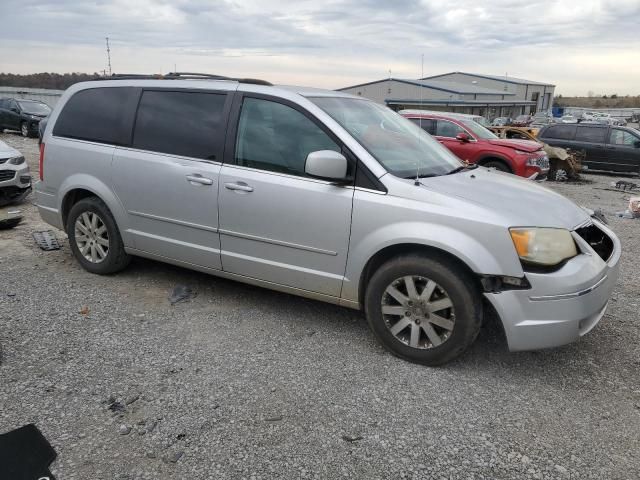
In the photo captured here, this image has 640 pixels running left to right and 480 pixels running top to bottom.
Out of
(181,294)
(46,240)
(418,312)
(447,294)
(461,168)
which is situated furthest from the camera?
(46,240)

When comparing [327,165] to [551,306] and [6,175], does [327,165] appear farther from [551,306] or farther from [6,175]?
[6,175]

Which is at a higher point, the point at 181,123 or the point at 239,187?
the point at 181,123

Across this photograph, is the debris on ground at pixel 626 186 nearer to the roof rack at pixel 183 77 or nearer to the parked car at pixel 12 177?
the roof rack at pixel 183 77

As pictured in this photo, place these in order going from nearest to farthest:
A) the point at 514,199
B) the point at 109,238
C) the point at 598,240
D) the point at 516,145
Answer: the point at 514,199
the point at 598,240
the point at 109,238
the point at 516,145

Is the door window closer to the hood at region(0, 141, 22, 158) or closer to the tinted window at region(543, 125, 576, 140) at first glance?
the tinted window at region(543, 125, 576, 140)

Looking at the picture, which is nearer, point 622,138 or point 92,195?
point 92,195

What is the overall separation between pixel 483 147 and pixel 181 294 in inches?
352

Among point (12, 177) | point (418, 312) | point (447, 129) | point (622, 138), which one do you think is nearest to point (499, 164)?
point (447, 129)

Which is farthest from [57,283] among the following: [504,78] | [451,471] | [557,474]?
[504,78]

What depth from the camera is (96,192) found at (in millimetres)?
4672

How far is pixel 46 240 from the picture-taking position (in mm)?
6137

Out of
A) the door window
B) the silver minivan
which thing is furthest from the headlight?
the door window

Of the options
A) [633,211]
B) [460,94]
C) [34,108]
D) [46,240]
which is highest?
[460,94]

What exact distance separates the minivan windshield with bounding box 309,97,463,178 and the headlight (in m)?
0.86
